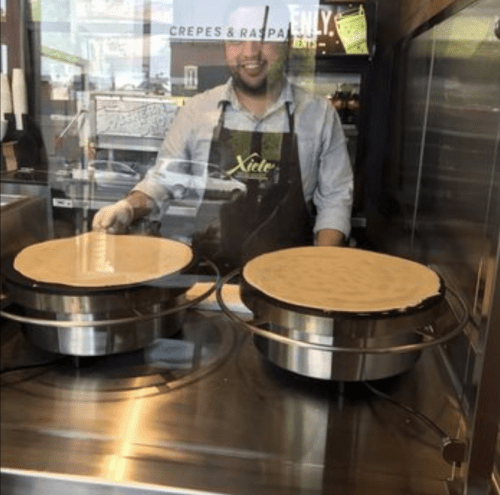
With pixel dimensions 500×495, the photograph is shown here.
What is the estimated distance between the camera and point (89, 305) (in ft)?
2.05

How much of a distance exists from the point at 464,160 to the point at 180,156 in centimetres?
41

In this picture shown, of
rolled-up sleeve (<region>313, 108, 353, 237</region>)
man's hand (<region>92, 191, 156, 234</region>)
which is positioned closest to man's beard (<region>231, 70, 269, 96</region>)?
rolled-up sleeve (<region>313, 108, 353, 237</region>)

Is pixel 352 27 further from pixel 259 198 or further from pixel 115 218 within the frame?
pixel 115 218

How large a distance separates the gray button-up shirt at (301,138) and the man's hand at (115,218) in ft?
0.12

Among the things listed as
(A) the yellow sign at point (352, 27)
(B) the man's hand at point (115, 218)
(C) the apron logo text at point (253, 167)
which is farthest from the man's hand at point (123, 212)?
(A) the yellow sign at point (352, 27)

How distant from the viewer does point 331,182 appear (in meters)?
0.82

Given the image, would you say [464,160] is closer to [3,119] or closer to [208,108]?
[208,108]

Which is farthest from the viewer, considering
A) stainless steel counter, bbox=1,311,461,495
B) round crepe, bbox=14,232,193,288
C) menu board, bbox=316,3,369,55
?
menu board, bbox=316,3,369,55

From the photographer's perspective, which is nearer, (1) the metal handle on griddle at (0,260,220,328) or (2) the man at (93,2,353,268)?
(1) the metal handle on griddle at (0,260,220,328)

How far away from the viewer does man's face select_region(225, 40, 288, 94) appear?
772 millimetres

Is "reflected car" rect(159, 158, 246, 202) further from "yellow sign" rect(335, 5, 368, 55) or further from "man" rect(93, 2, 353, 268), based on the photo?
"yellow sign" rect(335, 5, 368, 55)

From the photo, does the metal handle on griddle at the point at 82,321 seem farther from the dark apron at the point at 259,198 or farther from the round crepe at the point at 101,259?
the dark apron at the point at 259,198

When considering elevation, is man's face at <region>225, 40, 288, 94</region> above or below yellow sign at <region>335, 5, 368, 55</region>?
below

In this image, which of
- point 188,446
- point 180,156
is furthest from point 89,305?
point 180,156
